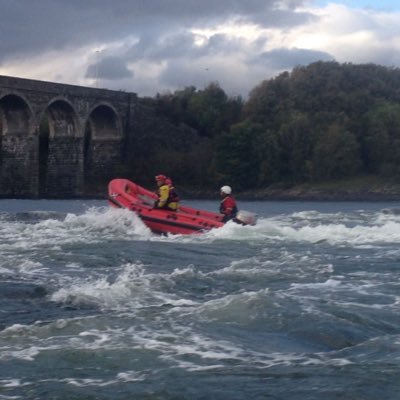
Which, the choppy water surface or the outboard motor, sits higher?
the outboard motor

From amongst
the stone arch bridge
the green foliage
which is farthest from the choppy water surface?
the green foliage

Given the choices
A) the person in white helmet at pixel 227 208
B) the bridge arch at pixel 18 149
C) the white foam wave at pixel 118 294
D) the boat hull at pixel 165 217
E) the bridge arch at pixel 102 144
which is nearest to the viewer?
the white foam wave at pixel 118 294

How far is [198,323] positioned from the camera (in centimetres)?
1043

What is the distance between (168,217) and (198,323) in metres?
11.7

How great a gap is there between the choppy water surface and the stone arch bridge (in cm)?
3828

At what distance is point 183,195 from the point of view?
60.9 meters

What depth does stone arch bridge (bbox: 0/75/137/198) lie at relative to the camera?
56.0 metres

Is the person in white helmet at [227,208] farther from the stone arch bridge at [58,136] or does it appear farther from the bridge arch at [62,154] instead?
the bridge arch at [62,154]

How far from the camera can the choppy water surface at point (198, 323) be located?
8.08 meters

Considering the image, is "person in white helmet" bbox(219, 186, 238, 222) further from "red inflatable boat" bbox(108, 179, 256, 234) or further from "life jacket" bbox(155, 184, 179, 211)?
"life jacket" bbox(155, 184, 179, 211)

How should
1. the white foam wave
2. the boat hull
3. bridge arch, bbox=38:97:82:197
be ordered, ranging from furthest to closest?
bridge arch, bbox=38:97:82:197 < the boat hull < the white foam wave

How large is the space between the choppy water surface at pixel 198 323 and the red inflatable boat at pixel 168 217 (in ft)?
10.6

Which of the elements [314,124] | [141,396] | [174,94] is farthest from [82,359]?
[174,94]

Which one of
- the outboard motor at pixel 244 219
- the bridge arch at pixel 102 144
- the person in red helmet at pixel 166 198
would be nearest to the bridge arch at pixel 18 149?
the bridge arch at pixel 102 144
